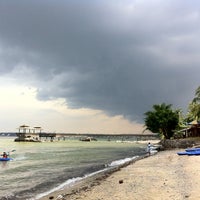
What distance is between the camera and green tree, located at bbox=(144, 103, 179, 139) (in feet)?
289

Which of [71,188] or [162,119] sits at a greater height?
[162,119]

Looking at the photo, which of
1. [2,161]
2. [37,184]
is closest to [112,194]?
[37,184]

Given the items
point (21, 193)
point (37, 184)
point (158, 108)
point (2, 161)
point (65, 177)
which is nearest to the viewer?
Result: point (21, 193)

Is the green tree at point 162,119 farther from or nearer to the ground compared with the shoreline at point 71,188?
farther from the ground

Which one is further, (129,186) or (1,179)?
(1,179)

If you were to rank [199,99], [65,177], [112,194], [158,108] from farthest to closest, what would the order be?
[158,108] < [199,99] < [65,177] < [112,194]

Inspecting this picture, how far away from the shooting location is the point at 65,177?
2927 centimetres

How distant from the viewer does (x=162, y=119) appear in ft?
288

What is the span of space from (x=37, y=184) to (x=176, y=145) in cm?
4356

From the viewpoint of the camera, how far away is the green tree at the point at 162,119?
8812 centimetres

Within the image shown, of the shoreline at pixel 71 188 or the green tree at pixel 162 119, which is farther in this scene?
the green tree at pixel 162 119

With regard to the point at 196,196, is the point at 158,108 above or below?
above

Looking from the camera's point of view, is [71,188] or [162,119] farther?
[162,119]

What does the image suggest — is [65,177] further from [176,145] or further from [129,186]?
[176,145]
